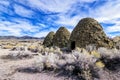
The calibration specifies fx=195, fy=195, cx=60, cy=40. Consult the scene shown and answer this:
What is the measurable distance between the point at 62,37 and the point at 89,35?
26.7ft

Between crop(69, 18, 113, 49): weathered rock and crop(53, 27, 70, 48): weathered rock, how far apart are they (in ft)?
19.1

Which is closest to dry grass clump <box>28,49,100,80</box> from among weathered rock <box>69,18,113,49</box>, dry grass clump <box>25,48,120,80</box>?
dry grass clump <box>25,48,120,80</box>

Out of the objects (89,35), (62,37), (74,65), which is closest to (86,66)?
(74,65)

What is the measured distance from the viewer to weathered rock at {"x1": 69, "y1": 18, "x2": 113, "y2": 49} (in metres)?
16.2

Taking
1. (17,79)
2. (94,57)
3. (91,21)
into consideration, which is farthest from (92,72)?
(91,21)

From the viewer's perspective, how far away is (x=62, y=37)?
79.9ft

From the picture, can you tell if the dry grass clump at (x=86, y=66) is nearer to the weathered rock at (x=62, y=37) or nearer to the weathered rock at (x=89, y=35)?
the weathered rock at (x=89, y=35)

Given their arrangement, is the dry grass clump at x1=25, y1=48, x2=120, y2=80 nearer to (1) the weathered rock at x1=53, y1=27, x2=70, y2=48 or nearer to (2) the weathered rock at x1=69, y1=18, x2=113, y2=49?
(2) the weathered rock at x1=69, y1=18, x2=113, y2=49

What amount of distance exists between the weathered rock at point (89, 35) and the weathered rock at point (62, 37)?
19.1 feet

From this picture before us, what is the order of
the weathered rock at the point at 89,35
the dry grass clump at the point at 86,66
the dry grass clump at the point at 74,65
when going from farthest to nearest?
1. the weathered rock at the point at 89,35
2. the dry grass clump at the point at 74,65
3. the dry grass clump at the point at 86,66

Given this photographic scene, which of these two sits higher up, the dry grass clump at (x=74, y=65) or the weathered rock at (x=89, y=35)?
the weathered rock at (x=89, y=35)

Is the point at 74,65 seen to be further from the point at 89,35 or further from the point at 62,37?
the point at 62,37

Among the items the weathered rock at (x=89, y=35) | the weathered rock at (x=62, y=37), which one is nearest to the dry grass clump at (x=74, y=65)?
the weathered rock at (x=89, y=35)

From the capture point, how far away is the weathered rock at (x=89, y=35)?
1616cm
